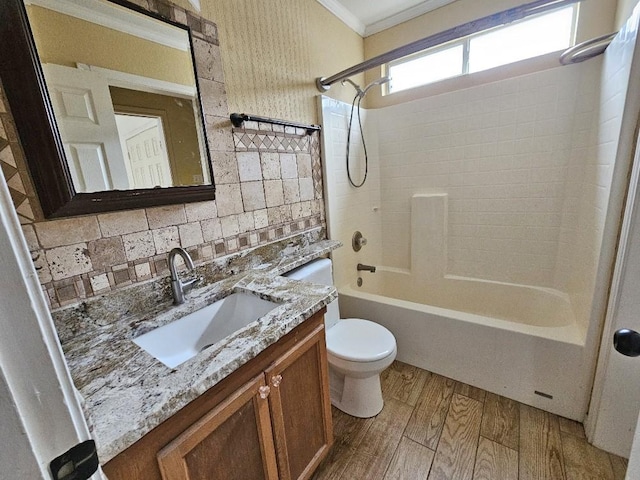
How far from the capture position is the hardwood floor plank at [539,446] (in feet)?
3.87

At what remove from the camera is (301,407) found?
1.03 m

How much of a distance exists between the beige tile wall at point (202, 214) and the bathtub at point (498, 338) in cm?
91

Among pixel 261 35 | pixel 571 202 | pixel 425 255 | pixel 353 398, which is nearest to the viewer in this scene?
pixel 261 35

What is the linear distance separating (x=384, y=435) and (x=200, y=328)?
3.63ft

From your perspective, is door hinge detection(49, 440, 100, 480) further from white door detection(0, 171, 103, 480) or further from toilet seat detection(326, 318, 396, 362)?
toilet seat detection(326, 318, 396, 362)

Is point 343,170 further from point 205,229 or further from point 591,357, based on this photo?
point 591,357

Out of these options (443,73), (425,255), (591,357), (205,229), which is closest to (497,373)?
(591,357)

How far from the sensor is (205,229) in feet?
4.05

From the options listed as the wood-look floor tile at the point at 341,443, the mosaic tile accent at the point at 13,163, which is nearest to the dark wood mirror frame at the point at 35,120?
the mosaic tile accent at the point at 13,163

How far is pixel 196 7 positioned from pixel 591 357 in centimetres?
240

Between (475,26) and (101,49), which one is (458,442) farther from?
(101,49)

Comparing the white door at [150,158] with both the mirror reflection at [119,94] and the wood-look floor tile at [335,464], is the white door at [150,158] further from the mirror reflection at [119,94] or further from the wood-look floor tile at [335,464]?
the wood-look floor tile at [335,464]

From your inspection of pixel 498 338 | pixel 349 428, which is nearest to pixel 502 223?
pixel 498 338

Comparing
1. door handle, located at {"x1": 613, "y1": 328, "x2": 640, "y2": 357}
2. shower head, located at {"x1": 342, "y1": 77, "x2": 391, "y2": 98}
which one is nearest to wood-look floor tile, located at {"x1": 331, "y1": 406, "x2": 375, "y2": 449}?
door handle, located at {"x1": 613, "y1": 328, "x2": 640, "y2": 357}
